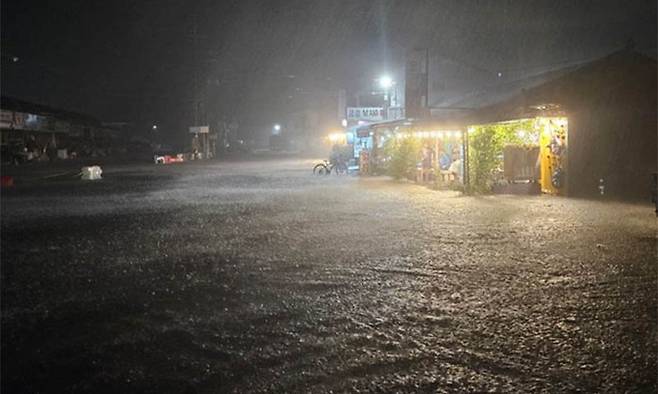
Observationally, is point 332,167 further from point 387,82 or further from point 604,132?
point 604,132

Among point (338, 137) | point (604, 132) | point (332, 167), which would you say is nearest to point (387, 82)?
point (338, 137)

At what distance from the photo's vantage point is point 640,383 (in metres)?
4.03

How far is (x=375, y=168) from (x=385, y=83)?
16239 mm

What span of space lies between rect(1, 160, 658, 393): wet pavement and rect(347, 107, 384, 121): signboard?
25936mm

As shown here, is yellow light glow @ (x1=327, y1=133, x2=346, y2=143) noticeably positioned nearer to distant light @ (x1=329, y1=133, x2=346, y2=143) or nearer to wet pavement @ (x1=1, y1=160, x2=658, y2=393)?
distant light @ (x1=329, y1=133, x2=346, y2=143)

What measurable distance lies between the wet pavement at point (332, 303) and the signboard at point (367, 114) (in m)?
25.9

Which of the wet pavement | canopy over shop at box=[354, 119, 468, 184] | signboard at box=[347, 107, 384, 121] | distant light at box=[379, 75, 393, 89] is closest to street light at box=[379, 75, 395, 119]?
distant light at box=[379, 75, 393, 89]

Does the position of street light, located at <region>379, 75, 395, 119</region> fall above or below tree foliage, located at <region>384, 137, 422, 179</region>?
above

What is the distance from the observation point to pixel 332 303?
20.2 feet

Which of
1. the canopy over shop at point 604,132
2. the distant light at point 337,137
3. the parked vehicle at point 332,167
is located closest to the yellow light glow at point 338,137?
the distant light at point 337,137

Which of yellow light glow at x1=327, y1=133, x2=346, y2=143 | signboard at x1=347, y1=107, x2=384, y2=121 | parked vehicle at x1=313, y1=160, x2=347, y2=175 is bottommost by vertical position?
parked vehicle at x1=313, y1=160, x2=347, y2=175

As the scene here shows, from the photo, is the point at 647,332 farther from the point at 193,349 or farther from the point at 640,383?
the point at 193,349

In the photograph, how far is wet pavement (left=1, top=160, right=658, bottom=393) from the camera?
13.9 ft

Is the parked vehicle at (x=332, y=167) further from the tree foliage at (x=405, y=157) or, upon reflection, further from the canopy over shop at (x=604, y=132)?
Result: the canopy over shop at (x=604, y=132)
